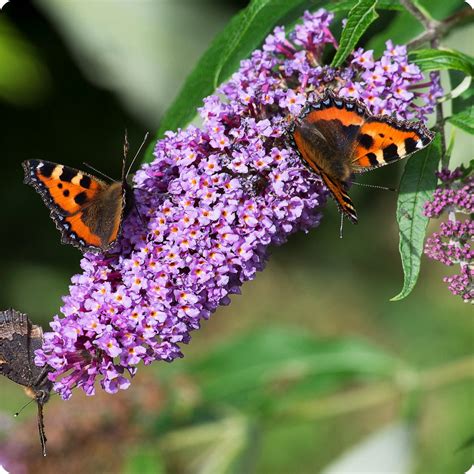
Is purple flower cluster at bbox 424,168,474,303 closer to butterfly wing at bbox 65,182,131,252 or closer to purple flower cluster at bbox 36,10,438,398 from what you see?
purple flower cluster at bbox 36,10,438,398

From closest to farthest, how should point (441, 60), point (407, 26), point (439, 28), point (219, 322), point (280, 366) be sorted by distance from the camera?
point (441, 60)
point (439, 28)
point (407, 26)
point (280, 366)
point (219, 322)

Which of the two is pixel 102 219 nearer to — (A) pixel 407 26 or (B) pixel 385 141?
(B) pixel 385 141

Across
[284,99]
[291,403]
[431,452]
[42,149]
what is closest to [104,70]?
[42,149]

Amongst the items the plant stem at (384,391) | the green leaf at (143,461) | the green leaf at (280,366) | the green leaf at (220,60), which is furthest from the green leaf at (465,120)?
the green leaf at (143,461)

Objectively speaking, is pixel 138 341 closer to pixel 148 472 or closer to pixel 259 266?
pixel 259 266

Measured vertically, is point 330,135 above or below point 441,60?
below

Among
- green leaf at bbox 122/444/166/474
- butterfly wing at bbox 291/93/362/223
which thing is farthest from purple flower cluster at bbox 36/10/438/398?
green leaf at bbox 122/444/166/474

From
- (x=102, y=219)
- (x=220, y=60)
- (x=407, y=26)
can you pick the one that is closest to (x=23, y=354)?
(x=102, y=219)
